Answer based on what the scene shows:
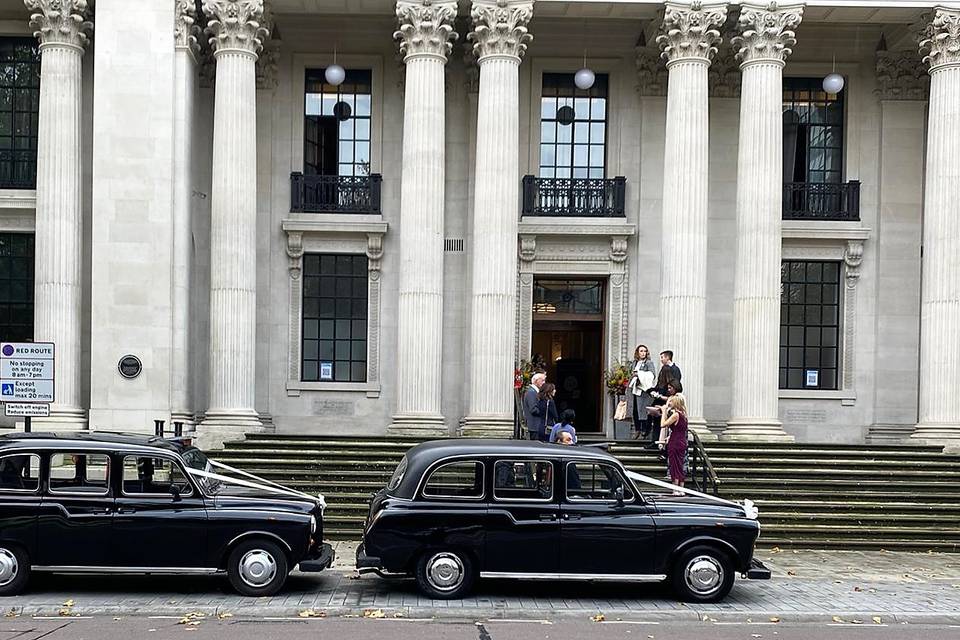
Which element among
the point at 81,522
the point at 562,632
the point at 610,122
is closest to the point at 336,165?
the point at 610,122

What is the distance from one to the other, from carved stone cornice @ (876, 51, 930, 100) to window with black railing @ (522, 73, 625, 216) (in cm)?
605

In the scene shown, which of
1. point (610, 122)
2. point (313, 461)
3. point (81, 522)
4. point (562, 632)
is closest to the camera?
point (562, 632)

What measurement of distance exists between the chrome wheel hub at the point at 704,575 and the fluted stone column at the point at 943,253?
9842mm

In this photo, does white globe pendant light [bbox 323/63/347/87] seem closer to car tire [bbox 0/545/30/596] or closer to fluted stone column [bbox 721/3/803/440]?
fluted stone column [bbox 721/3/803/440]

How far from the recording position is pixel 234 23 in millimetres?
19172

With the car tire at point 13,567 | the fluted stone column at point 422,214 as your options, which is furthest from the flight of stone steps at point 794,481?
the car tire at point 13,567

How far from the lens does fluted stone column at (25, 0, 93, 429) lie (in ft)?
63.0

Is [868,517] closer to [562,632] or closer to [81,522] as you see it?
[562,632]

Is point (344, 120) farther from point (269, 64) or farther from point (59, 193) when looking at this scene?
point (59, 193)

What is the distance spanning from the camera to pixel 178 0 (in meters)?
19.0

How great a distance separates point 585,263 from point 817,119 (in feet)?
20.6

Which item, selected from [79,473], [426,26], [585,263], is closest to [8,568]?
[79,473]

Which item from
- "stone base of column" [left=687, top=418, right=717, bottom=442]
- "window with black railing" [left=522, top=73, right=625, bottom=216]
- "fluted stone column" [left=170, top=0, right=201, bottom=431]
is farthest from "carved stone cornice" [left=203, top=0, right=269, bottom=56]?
"stone base of column" [left=687, top=418, right=717, bottom=442]

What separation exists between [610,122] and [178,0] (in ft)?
31.0
